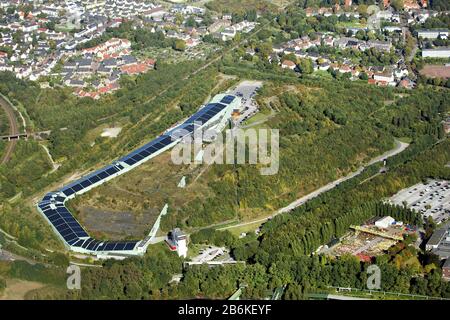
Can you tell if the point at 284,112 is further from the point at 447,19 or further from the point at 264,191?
the point at 447,19

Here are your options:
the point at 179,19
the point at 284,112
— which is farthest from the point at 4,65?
the point at 284,112

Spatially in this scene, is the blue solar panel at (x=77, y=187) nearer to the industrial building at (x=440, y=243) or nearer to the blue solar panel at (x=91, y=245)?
the blue solar panel at (x=91, y=245)

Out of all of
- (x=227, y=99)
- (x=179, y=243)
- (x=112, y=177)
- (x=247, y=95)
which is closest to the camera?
(x=179, y=243)

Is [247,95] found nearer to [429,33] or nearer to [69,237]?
[69,237]

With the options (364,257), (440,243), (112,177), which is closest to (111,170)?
(112,177)

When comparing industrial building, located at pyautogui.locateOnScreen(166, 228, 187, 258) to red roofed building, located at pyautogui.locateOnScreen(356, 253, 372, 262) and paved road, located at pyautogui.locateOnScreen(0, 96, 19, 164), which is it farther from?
paved road, located at pyautogui.locateOnScreen(0, 96, 19, 164)

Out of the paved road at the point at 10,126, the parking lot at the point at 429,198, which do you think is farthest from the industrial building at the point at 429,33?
the paved road at the point at 10,126

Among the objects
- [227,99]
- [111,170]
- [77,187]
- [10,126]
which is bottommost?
[10,126]

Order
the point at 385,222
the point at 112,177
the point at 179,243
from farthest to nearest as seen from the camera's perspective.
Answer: the point at 112,177 → the point at 385,222 → the point at 179,243
